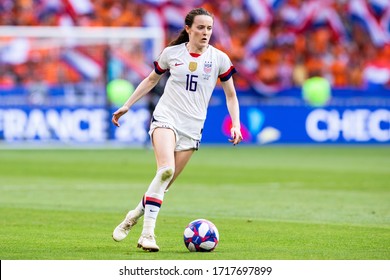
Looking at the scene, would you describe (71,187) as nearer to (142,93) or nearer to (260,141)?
(142,93)

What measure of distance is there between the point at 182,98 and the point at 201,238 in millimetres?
1452

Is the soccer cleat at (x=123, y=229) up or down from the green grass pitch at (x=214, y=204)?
up

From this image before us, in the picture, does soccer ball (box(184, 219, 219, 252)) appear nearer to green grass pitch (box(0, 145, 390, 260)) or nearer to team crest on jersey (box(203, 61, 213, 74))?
green grass pitch (box(0, 145, 390, 260))

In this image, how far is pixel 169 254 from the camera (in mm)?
10141

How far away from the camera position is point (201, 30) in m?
10.6

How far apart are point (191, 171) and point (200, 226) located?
493 inches

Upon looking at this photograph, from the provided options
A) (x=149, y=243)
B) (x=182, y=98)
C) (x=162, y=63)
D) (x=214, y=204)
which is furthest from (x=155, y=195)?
(x=214, y=204)

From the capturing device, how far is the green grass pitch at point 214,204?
10648mm

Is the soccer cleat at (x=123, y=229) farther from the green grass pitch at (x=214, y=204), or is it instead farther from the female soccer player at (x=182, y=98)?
the green grass pitch at (x=214, y=204)

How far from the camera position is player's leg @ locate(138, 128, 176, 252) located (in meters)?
10.4

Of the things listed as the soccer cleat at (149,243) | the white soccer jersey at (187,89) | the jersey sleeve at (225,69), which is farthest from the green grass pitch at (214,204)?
the jersey sleeve at (225,69)

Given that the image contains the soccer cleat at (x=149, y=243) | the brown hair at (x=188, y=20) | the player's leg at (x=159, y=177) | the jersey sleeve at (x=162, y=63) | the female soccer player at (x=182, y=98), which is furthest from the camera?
the jersey sleeve at (x=162, y=63)

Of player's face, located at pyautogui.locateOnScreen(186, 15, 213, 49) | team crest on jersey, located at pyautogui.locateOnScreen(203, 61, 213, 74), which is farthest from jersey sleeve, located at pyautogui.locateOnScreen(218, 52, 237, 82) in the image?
player's face, located at pyautogui.locateOnScreen(186, 15, 213, 49)
